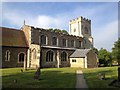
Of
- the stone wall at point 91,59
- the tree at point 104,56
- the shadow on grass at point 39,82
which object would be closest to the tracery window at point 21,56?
the stone wall at point 91,59

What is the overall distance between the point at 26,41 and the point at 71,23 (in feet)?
93.7

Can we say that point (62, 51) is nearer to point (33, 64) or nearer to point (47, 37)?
point (47, 37)

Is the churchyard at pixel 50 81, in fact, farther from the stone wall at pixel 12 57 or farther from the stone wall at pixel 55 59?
the stone wall at pixel 55 59

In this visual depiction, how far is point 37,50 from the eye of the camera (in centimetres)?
4128

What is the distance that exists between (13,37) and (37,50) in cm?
707

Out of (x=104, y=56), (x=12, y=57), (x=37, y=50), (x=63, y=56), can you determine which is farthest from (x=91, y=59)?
(x=12, y=57)

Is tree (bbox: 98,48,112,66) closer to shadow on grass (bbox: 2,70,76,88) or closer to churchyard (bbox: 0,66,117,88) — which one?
churchyard (bbox: 0,66,117,88)

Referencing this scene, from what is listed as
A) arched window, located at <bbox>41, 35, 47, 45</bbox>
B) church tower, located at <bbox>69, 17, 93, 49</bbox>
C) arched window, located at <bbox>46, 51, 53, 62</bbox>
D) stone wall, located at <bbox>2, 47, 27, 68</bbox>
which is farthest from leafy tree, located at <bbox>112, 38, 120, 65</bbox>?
stone wall, located at <bbox>2, 47, 27, 68</bbox>

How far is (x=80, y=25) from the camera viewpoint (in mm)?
65375

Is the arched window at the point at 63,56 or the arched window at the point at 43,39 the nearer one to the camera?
the arched window at the point at 43,39

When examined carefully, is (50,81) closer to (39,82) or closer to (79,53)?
(39,82)

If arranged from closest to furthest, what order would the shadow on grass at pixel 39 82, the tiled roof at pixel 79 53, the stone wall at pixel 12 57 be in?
the shadow on grass at pixel 39 82, the stone wall at pixel 12 57, the tiled roof at pixel 79 53

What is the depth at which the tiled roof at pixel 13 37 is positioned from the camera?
40487 millimetres

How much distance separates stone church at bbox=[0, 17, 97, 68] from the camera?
40447 mm
